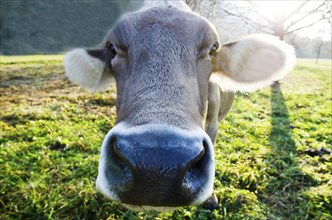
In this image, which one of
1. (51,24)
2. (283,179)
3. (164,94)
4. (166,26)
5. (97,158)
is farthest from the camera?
(51,24)

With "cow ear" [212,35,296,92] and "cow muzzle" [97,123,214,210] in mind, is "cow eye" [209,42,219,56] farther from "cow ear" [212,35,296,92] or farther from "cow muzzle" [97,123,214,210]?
"cow muzzle" [97,123,214,210]

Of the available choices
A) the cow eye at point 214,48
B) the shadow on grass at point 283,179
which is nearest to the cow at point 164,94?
A: the cow eye at point 214,48

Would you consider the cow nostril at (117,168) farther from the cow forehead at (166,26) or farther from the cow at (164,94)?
the cow forehead at (166,26)

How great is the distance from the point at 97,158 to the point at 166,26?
2810 mm

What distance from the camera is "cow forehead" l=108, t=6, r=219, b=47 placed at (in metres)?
2.54

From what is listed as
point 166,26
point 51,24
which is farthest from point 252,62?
point 51,24

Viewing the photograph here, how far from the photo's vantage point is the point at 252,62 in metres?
3.59

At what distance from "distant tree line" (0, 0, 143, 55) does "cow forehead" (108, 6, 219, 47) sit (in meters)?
31.7

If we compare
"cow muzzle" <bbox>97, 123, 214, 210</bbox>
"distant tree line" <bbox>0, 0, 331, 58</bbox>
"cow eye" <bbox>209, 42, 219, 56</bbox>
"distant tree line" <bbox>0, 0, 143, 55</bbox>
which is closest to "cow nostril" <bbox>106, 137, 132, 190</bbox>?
"cow muzzle" <bbox>97, 123, 214, 210</bbox>

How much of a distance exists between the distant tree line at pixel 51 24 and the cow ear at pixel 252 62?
102 feet

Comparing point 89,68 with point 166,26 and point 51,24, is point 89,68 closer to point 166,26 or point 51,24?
point 166,26

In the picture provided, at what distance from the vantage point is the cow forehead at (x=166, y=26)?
254cm

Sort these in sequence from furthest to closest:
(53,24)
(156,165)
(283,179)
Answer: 1. (53,24)
2. (283,179)
3. (156,165)

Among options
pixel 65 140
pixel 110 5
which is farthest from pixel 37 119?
pixel 110 5
